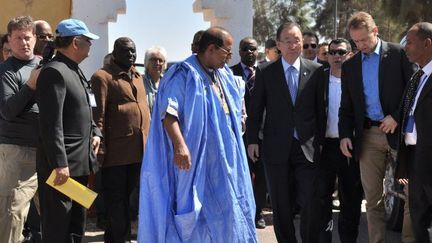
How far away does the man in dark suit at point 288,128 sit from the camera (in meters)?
6.34

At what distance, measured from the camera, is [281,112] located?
6.39 meters

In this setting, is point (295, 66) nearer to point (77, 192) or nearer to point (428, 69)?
point (428, 69)

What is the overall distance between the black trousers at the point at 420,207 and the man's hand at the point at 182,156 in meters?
1.83

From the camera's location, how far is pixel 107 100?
668cm

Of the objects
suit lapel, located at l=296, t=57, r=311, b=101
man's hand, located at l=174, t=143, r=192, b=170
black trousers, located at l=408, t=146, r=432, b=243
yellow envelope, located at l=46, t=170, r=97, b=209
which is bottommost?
black trousers, located at l=408, t=146, r=432, b=243

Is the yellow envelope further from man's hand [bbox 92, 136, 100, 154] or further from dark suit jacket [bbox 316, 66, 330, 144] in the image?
dark suit jacket [bbox 316, 66, 330, 144]

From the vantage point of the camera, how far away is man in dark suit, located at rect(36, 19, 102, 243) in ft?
16.7

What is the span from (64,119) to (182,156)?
0.94m

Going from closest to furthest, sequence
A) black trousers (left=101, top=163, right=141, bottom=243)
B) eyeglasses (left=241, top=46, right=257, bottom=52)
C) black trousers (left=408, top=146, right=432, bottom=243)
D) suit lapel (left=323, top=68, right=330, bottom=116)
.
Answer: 1. black trousers (left=408, top=146, right=432, bottom=243)
2. black trousers (left=101, top=163, right=141, bottom=243)
3. suit lapel (left=323, top=68, right=330, bottom=116)
4. eyeglasses (left=241, top=46, right=257, bottom=52)

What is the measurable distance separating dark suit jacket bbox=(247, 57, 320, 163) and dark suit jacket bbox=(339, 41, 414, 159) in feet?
0.90

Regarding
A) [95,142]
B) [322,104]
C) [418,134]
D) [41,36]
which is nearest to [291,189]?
[322,104]

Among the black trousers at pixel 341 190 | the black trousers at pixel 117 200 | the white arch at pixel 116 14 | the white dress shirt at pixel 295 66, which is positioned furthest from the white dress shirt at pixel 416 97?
the white arch at pixel 116 14

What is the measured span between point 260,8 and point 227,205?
38.1 meters

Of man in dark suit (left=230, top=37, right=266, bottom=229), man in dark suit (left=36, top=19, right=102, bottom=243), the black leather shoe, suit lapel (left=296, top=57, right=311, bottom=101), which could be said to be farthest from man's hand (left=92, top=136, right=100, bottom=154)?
the black leather shoe
